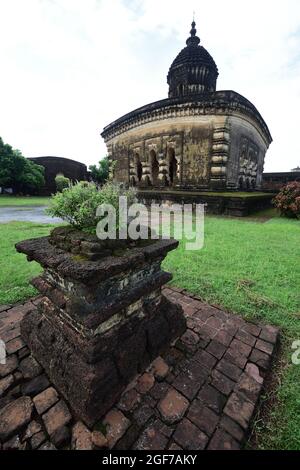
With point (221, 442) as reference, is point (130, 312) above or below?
above

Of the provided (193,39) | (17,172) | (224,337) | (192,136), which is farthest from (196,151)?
(17,172)

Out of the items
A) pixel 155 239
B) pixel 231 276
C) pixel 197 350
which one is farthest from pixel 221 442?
pixel 231 276

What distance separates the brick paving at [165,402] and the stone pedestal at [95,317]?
0.33 ft

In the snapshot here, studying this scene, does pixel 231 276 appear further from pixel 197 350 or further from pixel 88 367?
pixel 88 367

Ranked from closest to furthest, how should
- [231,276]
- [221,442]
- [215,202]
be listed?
[221,442], [231,276], [215,202]

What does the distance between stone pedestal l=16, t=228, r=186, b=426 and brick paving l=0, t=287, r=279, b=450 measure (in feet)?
0.33

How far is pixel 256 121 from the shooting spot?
13359mm

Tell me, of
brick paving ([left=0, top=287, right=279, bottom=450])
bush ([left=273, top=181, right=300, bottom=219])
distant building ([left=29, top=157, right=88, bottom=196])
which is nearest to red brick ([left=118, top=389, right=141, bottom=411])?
brick paving ([left=0, top=287, right=279, bottom=450])

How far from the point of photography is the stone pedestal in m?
1.56

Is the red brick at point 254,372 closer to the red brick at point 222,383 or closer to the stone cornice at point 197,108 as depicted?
the red brick at point 222,383

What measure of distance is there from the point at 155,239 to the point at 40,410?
160 cm

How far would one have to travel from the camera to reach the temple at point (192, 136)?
11047mm

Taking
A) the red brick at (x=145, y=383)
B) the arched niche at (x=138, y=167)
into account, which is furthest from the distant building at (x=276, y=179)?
the red brick at (x=145, y=383)

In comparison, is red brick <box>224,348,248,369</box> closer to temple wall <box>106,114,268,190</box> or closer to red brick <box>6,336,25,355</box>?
red brick <box>6,336,25,355</box>
